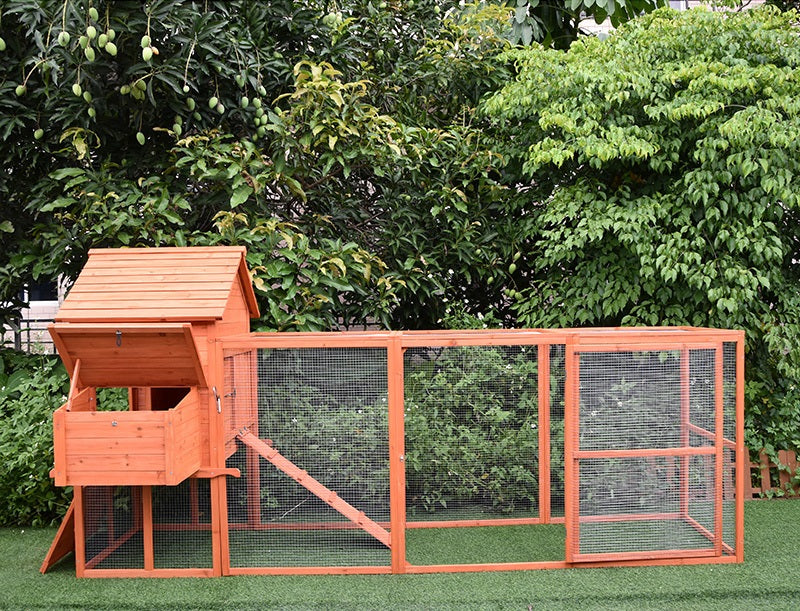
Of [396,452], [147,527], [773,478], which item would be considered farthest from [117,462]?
[773,478]

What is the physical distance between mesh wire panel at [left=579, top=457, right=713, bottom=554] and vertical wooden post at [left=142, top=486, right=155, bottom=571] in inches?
102

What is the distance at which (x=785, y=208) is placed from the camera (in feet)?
22.1

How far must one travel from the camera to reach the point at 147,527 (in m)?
4.95

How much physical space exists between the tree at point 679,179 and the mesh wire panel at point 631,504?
5.79ft

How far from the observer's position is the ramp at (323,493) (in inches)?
199

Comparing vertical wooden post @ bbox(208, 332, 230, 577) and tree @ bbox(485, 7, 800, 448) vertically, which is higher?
tree @ bbox(485, 7, 800, 448)

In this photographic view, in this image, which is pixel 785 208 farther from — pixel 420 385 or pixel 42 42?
pixel 42 42

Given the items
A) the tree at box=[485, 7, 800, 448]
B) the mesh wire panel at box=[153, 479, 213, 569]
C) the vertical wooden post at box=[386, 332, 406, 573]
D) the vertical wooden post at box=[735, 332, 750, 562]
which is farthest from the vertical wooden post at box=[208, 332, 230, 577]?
the vertical wooden post at box=[735, 332, 750, 562]

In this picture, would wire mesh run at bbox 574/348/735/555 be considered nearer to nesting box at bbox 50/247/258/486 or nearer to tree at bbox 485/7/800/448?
tree at bbox 485/7/800/448

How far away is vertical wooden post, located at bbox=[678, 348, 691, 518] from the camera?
5.04 meters

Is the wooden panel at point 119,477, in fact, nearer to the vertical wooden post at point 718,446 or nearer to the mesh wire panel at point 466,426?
the mesh wire panel at point 466,426

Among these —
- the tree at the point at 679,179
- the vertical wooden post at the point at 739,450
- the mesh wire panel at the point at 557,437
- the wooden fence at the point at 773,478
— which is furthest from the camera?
the wooden fence at the point at 773,478

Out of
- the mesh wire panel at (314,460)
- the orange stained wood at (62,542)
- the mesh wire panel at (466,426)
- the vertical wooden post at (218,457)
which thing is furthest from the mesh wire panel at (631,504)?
the orange stained wood at (62,542)

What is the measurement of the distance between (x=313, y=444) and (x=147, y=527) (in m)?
1.10
